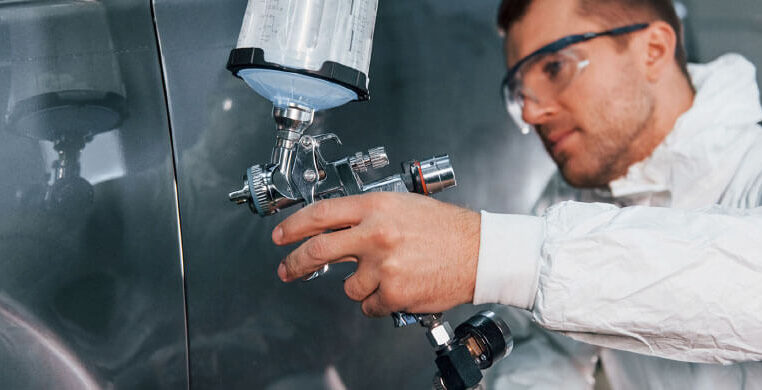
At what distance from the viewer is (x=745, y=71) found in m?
0.88

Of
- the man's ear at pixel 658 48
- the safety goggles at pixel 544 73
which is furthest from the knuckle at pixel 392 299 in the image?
the man's ear at pixel 658 48

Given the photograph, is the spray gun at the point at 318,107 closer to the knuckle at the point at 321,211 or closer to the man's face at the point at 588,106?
the knuckle at the point at 321,211

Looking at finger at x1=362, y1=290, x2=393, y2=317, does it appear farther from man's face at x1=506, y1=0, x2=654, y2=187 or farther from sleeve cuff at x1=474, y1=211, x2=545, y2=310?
man's face at x1=506, y1=0, x2=654, y2=187

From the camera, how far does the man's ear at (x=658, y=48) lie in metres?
0.93

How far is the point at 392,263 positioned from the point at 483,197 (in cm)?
42

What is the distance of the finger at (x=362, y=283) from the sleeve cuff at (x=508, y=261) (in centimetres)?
10

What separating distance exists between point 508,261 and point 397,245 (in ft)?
0.34

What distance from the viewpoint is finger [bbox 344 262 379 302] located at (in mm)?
497

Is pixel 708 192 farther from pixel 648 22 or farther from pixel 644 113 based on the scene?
pixel 648 22

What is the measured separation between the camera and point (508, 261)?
19.2 inches

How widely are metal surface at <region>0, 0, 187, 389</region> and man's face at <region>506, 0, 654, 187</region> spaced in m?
0.61

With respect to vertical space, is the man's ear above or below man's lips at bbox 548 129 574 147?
above

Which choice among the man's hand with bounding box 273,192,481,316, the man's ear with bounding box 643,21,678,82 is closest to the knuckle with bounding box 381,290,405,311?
the man's hand with bounding box 273,192,481,316

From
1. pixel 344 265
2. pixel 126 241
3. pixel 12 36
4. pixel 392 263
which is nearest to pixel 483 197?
pixel 344 265
